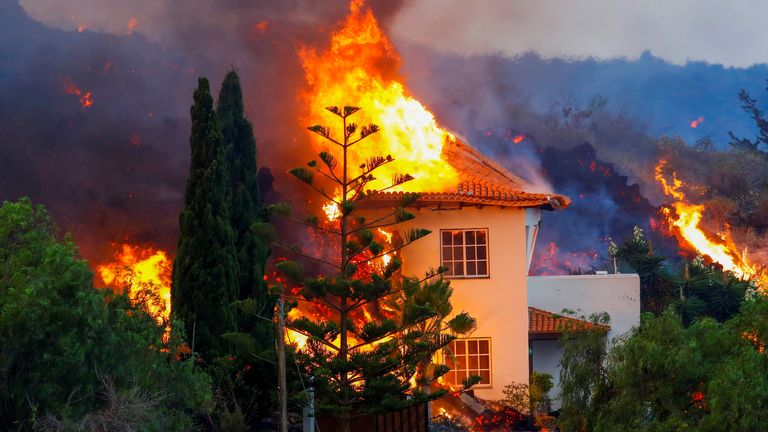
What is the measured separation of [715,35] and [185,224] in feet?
114

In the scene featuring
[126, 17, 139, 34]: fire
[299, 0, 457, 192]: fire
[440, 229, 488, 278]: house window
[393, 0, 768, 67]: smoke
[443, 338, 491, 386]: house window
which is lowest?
[443, 338, 491, 386]: house window

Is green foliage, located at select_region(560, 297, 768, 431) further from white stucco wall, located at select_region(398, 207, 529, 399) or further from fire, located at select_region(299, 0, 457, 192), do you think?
fire, located at select_region(299, 0, 457, 192)

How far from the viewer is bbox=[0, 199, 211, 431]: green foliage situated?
12203 mm

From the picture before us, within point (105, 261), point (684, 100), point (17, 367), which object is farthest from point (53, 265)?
point (684, 100)

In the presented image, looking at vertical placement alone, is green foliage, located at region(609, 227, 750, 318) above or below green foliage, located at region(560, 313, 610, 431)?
above

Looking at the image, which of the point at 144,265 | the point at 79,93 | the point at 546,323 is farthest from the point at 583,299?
the point at 79,93

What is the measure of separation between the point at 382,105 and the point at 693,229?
2356 centimetres

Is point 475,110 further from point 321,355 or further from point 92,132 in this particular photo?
point 321,355

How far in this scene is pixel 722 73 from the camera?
46094mm

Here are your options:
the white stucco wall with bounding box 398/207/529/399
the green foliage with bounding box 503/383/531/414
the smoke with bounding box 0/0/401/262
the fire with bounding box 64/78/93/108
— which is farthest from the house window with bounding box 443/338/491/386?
the fire with bounding box 64/78/93/108

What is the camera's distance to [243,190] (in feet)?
66.1

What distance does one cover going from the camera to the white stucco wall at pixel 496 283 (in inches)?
848

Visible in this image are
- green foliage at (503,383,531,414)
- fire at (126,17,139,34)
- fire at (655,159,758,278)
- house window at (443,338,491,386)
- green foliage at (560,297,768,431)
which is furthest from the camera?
fire at (655,159,758,278)

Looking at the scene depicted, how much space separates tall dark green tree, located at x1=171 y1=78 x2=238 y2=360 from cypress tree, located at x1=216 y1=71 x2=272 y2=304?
45.7 inches
